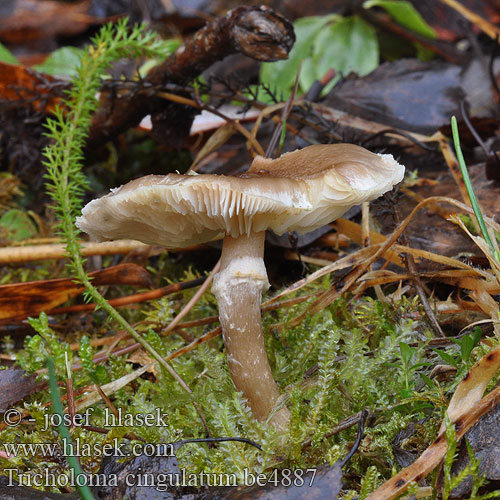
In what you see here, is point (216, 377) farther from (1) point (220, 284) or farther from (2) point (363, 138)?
(2) point (363, 138)

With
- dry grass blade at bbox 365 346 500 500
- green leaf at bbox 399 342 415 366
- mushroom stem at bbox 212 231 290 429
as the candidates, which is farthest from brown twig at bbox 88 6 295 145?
dry grass blade at bbox 365 346 500 500

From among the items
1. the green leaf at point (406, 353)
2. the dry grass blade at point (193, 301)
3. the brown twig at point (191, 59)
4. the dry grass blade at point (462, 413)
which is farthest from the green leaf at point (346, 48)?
the dry grass blade at point (462, 413)

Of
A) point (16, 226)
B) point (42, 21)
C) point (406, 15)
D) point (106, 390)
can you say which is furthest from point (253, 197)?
point (42, 21)

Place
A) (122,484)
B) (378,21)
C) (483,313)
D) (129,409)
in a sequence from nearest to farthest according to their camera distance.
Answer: (122,484)
(129,409)
(483,313)
(378,21)

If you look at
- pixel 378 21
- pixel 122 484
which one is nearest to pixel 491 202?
pixel 122 484

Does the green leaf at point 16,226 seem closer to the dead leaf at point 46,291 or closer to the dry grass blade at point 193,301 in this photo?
the dead leaf at point 46,291

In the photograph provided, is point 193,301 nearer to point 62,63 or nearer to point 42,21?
point 62,63
